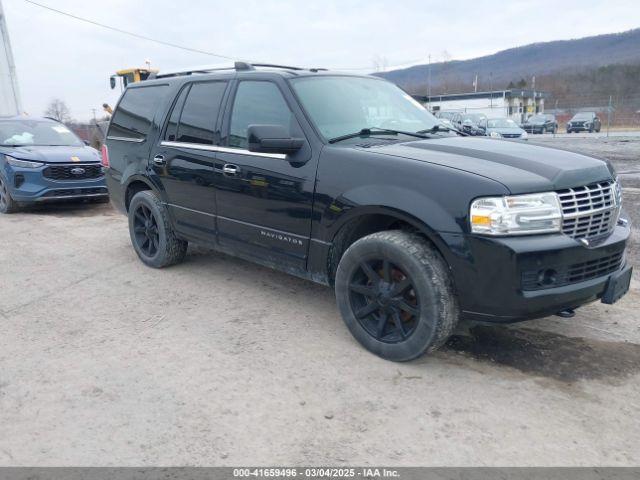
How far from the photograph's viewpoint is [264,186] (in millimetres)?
3994

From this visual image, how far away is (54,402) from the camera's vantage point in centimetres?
300

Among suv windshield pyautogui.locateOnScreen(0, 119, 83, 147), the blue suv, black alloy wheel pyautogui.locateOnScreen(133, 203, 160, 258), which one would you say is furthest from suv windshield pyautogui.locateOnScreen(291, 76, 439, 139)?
suv windshield pyautogui.locateOnScreen(0, 119, 83, 147)

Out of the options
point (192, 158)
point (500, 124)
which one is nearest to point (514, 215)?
point (192, 158)

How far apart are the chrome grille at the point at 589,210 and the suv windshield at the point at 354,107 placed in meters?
1.47

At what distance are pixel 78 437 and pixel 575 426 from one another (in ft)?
8.37

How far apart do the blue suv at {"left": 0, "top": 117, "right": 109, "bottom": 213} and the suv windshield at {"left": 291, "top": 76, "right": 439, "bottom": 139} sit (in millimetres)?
5946

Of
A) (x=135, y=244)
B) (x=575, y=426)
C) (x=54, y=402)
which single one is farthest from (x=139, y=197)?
(x=575, y=426)

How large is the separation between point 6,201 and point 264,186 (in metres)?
6.70

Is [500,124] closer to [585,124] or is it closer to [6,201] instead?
[585,124]

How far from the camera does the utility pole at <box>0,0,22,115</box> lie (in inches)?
599

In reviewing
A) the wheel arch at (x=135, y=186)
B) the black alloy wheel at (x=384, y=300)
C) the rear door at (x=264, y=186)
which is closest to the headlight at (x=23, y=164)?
the wheel arch at (x=135, y=186)

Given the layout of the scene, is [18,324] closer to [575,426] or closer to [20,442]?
[20,442]

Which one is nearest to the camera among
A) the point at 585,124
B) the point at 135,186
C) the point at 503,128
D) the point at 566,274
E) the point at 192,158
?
the point at 566,274

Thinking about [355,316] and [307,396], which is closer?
[307,396]
